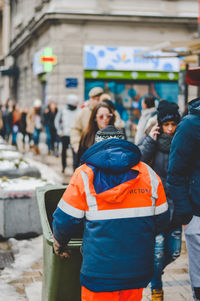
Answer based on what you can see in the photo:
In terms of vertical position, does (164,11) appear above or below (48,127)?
above

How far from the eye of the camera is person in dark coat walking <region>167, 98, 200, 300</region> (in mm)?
3332

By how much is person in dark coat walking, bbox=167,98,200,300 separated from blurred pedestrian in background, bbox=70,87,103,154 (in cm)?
399

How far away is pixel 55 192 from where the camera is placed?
401 centimetres

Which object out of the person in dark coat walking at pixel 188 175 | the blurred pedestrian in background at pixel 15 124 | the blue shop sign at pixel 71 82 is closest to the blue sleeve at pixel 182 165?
the person in dark coat walking at pixel 188 175

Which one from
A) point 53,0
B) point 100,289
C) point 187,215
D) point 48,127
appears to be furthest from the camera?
point 53,0

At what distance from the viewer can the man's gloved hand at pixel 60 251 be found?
3.06 metres

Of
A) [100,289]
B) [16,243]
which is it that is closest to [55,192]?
[100,289]

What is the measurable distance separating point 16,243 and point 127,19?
14828 millimetres

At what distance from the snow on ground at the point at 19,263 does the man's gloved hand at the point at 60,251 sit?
1.56m

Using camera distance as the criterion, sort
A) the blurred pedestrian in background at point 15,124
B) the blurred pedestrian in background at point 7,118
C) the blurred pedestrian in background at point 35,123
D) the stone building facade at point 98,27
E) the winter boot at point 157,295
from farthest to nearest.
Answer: the blurred pedestrian in background at point 7,118, the stone building facade at point 98,27, the blurred pedestrian in background at point 15,124, the blurred pedestrian in background at point 35,123, the winter boot at point 157,295

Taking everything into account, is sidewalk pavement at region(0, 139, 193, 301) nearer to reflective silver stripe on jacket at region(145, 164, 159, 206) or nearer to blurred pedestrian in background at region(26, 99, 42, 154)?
reflective silver stripe on jacket at region(145, 164, 159, 206)

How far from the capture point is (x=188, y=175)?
3.39 m

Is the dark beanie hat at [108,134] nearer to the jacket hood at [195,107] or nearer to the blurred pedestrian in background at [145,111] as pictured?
the jacket hood at [195,107]

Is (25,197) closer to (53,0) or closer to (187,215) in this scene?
(187,215)
